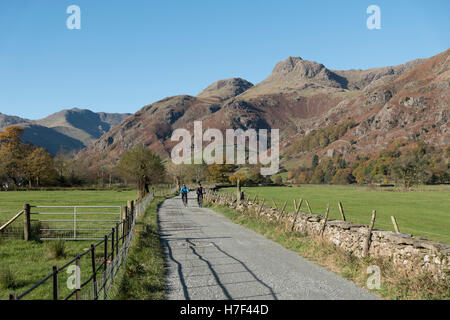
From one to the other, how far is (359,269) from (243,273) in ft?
12.0

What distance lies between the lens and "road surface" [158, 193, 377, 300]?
29.7ft

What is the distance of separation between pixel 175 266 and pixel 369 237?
6.86m

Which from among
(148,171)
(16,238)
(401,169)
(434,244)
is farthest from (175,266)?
(401,169)

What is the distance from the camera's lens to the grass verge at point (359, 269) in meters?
9.08

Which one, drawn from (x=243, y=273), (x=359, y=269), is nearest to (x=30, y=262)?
(x=243, y=273)

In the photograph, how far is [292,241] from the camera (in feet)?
55.4

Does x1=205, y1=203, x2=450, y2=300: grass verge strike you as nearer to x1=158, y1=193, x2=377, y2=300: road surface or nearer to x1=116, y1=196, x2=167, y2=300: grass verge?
x1=158, y1=193, x2=377, y2=300: road surface

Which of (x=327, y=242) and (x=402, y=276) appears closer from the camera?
(x=402, y=276)

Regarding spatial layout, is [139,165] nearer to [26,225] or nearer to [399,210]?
[399,210]

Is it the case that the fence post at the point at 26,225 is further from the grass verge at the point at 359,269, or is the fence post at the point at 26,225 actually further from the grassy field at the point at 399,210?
the grassy field at the point at 399,210

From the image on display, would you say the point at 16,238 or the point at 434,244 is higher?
the point at 434,244

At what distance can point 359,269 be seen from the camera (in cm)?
1145
